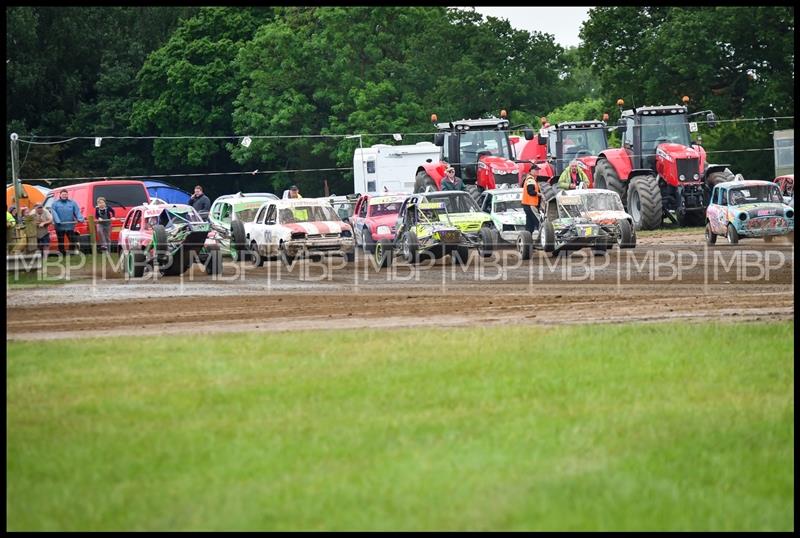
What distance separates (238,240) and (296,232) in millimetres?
2361

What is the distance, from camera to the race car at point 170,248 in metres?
26.9

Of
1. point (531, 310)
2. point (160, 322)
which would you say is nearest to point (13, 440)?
point (160, 322)

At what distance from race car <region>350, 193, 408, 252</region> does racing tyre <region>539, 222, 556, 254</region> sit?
340cm

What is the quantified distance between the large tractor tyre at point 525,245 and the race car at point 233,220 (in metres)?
6.34

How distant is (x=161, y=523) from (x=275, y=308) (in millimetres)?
11733

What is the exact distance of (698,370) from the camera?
12.6 m

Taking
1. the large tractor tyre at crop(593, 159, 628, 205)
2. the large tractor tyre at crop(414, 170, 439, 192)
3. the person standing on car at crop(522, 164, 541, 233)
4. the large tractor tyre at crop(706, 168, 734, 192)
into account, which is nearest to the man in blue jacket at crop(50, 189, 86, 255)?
the large tractor tyre at crop(414, 170, 439, 192)

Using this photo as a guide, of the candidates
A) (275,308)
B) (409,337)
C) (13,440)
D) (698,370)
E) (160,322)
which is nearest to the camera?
(13,440)

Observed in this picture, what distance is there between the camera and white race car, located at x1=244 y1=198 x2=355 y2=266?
1153 inches

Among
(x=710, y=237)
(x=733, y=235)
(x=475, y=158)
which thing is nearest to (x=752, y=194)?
(x=733, y=235)

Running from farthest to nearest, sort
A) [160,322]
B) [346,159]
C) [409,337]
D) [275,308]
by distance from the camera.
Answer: [346,159] < [275,308] < [160,322] < [409,337]

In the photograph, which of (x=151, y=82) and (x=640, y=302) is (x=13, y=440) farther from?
(x=151, y=82)

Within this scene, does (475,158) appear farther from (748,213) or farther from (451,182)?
(748,213)

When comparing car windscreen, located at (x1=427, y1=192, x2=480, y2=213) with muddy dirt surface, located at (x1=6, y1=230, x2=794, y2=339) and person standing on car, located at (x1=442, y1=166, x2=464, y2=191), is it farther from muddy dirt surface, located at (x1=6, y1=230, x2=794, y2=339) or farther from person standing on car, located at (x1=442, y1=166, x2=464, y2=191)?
person standing on car, located at (x1=442, y1=166, x2=464, y2=191)
